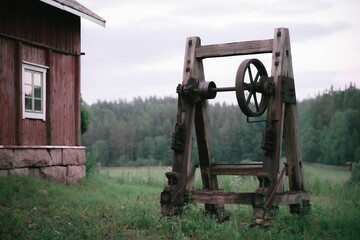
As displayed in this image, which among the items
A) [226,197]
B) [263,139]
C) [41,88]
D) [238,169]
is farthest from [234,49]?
[41,88]

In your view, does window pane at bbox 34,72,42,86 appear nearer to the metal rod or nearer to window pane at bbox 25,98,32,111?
window pane at bbox 25,98,32,111

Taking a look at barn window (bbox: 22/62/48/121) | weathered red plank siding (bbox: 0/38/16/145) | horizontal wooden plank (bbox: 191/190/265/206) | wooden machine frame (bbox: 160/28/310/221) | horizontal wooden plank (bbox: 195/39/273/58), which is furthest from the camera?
barn window (bbox: 22/62/48/121)

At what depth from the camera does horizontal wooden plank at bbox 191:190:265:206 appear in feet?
25.8

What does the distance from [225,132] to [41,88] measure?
62.3m

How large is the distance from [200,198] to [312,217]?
2.26m

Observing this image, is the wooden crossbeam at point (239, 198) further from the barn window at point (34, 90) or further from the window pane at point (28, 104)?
the window pane at point (28, 104)

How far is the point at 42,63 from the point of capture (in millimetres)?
14906

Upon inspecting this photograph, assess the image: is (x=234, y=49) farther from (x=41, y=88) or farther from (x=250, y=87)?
(x=41, y=88)

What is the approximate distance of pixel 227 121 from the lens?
266ft

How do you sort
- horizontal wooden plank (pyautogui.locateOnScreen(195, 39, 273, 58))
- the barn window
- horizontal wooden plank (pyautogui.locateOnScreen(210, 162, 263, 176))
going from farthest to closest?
the barn window → horizontal wooden plank (pyautogui.locateOnScreen(210, 162, 263, 176)) → horizontal wooden plank (pyautogui.locateOnScreen(195, 39, 273, 58))

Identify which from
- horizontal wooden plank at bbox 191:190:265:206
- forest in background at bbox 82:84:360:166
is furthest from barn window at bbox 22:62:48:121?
forest in background at bbox 82:84:360:166

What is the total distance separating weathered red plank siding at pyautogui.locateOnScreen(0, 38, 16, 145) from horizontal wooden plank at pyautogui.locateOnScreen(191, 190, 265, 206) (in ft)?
21.9

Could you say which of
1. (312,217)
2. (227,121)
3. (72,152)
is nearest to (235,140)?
(227,121)

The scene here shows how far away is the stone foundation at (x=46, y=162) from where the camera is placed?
13203 mm
